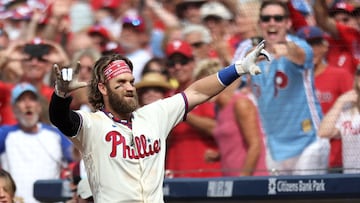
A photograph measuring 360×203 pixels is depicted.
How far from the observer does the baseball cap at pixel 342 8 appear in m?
8.34

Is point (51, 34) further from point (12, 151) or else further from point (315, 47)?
point (315, 47)

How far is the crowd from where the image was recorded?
8109 millimetres

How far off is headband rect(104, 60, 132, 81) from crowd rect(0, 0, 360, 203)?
62.6 inches

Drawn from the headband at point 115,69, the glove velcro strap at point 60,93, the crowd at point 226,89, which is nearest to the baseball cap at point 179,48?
the crowd at point 226,89

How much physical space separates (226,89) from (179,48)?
2.45ft

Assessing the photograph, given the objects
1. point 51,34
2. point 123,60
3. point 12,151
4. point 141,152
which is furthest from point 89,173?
point 51,34

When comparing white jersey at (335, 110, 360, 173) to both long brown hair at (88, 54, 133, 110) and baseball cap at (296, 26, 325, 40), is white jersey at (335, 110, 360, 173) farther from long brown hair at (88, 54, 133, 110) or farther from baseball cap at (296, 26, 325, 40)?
long brown hair at (88, 54, 133, 110)

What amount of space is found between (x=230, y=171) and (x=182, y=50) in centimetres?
136

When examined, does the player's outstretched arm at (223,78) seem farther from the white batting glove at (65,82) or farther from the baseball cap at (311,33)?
the baseball cap at (311,33)

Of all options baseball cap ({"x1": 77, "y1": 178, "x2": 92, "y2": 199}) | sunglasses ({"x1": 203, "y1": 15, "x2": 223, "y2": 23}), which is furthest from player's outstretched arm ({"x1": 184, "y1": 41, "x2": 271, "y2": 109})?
sunglasses ({"x1": 203, "y1": 15, "x2": 223, "y2": 23})

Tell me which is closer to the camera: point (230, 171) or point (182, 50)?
point (230, 171)

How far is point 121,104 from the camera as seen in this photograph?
6.14 meters

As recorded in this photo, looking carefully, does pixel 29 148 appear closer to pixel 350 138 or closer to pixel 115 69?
pixel 350 138

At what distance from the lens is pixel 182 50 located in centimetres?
922
